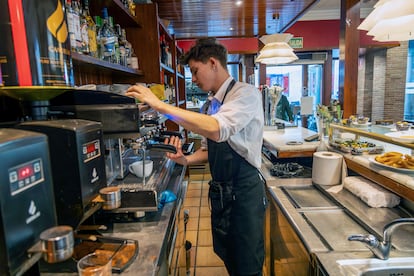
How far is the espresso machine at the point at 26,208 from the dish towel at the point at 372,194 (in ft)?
5.03

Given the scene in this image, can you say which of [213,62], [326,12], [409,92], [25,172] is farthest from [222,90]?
[409,92]

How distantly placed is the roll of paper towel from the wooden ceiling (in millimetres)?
2245

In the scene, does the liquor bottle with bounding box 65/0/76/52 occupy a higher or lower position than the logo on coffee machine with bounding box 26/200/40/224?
higher

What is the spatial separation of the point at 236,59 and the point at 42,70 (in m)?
7.43

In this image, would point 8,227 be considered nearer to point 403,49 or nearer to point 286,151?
point 286,151

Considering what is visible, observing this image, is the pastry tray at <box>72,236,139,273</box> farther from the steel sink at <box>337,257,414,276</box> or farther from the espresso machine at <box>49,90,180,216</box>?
the steel sink at <box>337,257,414,276</box>

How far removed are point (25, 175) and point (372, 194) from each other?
5.30ft

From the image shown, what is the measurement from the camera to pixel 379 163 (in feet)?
5.36

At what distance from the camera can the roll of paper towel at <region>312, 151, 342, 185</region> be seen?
1.96 m

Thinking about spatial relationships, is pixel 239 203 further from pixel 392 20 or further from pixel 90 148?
pixel 392 20

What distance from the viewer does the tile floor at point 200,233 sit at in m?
2.74

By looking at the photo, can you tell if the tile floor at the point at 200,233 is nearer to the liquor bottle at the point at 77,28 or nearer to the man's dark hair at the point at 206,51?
the man's dark hair at the point at 206,51

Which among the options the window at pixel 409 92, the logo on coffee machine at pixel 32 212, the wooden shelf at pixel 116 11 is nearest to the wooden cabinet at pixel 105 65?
the wooden shelf at pixel 116 11

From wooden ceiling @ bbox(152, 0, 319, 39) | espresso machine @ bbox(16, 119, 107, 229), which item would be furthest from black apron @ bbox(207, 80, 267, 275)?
wooden ceiling @ bbox(152, 0, 319, 39)
